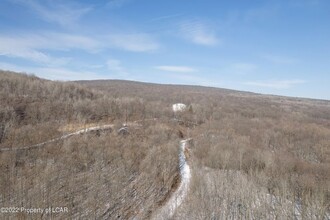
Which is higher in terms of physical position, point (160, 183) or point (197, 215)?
point (197, 215)

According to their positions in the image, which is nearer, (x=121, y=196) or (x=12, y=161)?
(x=121, y=196)

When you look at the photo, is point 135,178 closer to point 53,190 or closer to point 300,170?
point 53,190

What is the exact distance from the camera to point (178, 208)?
36.7ft

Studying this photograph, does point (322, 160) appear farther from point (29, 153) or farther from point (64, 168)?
point (29, 153)

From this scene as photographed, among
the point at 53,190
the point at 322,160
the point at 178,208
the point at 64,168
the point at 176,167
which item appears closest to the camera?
Result: the point at 178,208

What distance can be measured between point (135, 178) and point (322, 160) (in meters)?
17.2

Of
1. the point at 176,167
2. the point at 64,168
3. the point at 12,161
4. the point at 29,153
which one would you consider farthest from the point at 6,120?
the point at 176,167

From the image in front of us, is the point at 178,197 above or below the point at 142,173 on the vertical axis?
above

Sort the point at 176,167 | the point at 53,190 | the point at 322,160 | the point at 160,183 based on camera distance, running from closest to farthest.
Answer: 1. the point at 53,190
2. the point at 160,183
3. the point at 176,167
4. the point at 322,160

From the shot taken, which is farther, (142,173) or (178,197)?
(142,173)

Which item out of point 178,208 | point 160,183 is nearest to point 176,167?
point 160,183

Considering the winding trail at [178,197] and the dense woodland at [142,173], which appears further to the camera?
the dense woodland at [142,173]

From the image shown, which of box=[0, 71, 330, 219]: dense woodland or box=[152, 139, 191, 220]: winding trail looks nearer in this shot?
box=[152, 139, 191, 220]: winding trail

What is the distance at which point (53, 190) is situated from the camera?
12.8 meters
